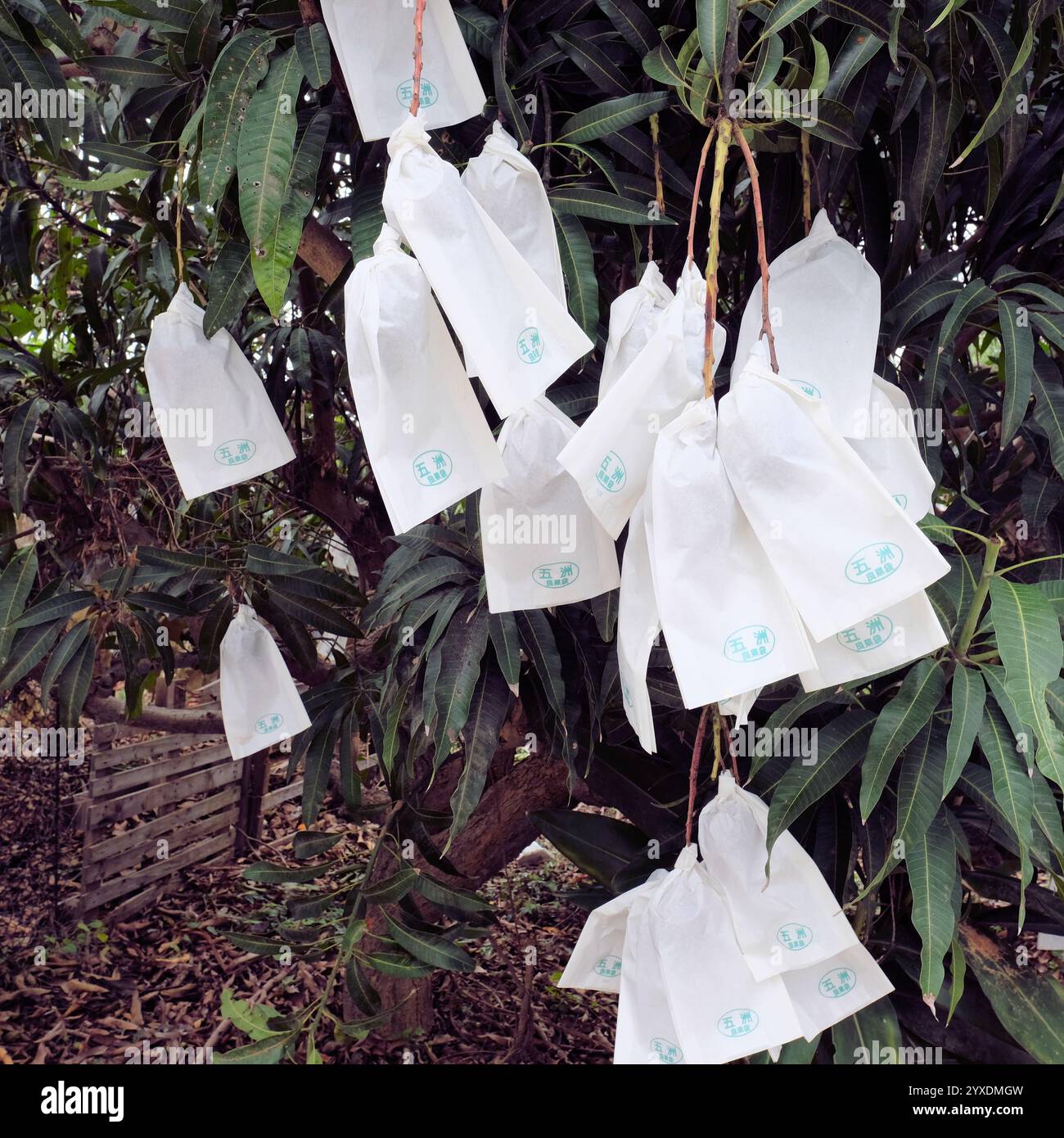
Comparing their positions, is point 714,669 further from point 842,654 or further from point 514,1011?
point 514,1011

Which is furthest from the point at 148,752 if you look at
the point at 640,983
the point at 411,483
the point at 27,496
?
the point at 411,483

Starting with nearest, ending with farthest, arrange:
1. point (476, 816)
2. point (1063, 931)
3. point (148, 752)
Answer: point (1063, 931) < point (476, 816) < point (148, 752)

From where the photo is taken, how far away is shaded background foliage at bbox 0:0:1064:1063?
3.05ft

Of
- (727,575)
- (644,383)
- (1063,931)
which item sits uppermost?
(644,383)

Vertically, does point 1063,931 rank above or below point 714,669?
below

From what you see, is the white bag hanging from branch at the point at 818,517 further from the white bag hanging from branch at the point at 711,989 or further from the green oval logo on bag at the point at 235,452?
the green oval logo on bag at the point at 235,452

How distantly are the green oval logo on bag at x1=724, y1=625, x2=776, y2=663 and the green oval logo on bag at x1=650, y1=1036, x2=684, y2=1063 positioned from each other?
51 cm

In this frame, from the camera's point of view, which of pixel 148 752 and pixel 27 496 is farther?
pixel 148 752

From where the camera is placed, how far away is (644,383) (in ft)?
2.31

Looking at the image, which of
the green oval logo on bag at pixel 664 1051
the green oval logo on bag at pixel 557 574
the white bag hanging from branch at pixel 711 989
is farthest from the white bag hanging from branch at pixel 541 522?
the green oval logo on bag at pixel 664 1051

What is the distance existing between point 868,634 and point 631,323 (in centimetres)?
34

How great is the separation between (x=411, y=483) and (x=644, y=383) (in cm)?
19

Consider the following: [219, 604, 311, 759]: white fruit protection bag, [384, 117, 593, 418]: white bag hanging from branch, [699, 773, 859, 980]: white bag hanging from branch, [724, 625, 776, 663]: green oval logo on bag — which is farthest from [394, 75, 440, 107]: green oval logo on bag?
[219, 604, 311, 759]: white fruit protection bag

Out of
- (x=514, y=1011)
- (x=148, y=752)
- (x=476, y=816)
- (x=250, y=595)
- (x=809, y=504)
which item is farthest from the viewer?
(x=148, y=752)
